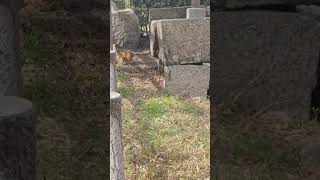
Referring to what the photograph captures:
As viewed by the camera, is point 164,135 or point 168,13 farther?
point 168,13

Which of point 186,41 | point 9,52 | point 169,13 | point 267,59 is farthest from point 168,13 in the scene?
point 267,59

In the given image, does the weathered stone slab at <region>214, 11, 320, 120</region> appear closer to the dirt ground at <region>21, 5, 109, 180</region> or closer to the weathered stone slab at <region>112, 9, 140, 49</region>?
the dirt ground at <region>21, 5, 109, 180</region>

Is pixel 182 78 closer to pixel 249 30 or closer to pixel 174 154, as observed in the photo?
pixel 174 154

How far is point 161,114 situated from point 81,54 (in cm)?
479

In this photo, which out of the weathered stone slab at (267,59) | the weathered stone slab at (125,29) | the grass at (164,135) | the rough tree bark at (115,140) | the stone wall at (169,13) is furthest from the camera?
the stone wall at (169,13)

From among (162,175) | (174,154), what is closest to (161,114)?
(174,154)

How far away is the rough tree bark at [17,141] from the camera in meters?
1.88

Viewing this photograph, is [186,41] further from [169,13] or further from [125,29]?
[169,13]

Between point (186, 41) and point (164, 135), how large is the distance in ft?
7.23

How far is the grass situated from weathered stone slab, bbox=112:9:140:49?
3.25 m

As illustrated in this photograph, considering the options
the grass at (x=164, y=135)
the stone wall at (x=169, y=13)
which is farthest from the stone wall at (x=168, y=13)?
the grass at (x=164, y=135)

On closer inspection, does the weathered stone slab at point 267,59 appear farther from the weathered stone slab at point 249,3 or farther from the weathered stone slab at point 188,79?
the weathered stone slab at point 188,79

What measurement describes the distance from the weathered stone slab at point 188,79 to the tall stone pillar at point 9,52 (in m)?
5.65

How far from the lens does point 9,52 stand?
222 cm
